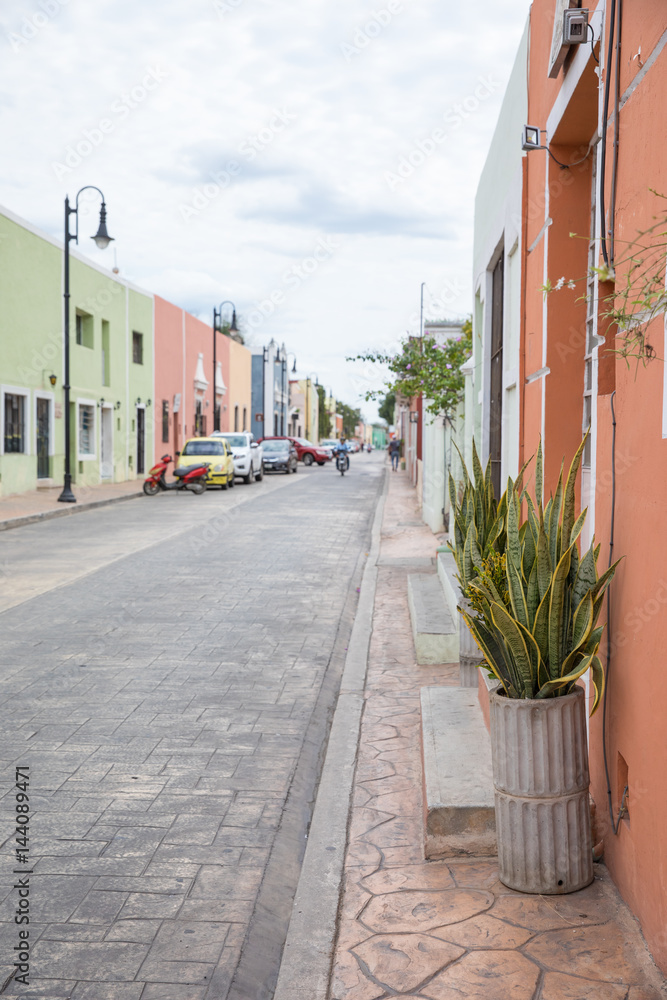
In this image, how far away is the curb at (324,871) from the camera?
3.03 metres

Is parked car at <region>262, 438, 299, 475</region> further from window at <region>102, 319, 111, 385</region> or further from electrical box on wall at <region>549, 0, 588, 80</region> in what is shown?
electrical box on wall at <region>549, 0, 588, 80</region>

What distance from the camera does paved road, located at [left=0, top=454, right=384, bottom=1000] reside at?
10.4ft

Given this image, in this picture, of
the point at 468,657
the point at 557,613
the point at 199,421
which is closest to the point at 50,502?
the point at 468,657

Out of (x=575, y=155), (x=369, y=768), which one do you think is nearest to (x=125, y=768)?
(x=369, y=768)

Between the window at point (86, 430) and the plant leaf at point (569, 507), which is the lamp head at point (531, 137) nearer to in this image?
the plant leaf at point (569, 507)

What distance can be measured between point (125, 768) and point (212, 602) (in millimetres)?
4703

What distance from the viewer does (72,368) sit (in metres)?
25.7

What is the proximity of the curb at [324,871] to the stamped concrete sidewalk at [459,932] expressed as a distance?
0.17ft

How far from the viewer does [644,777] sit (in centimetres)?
302

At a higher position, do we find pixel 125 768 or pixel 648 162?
pixel 648 162

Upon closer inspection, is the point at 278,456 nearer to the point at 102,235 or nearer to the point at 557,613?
the point at 102,235

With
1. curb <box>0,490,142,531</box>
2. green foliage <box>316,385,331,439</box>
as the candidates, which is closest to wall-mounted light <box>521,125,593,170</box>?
curb <box>0,490,142,531</box>

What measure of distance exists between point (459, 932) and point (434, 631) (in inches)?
161

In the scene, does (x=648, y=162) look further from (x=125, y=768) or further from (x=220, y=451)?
(x=220, y=451)
